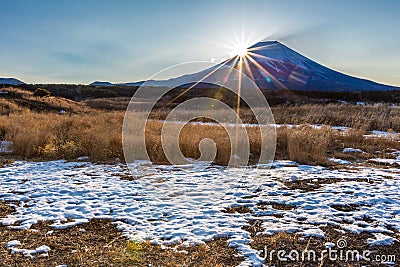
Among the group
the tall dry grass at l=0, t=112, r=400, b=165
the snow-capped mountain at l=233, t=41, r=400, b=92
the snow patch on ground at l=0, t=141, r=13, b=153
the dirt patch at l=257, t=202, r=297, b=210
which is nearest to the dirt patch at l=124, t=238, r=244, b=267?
the dirt patch at l=257, t=202, r=297, b=210

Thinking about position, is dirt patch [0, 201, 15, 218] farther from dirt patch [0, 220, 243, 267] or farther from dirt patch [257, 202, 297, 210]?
dirt patch [257, 202, 297, 210]

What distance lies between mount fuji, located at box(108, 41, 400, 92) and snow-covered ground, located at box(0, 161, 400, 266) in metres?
111

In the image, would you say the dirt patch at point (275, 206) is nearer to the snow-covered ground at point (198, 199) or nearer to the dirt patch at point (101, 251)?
the snow-covered ground at point (198, 199)

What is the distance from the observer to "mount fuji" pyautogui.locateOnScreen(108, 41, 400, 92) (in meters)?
120

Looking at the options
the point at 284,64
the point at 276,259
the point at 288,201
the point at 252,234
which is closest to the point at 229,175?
the point at 288,201

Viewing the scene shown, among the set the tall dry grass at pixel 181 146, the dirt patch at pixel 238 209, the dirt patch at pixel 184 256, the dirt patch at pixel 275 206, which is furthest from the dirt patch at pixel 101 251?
the tall dry grass at pixel 181 146

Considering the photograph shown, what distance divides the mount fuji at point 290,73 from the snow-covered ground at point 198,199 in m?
111

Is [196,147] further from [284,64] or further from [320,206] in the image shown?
[284,64]

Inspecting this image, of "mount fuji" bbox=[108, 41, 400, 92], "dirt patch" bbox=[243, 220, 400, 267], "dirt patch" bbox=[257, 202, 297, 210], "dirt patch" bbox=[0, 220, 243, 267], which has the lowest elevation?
"dirt patch" bbox=[0, 220, 243, 267]

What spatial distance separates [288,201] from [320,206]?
47 cm

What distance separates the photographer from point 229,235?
364cm

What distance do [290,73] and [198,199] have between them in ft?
483

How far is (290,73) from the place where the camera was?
14325 cm

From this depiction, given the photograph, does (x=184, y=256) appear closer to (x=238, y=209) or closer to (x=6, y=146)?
(x=238, y=209)
